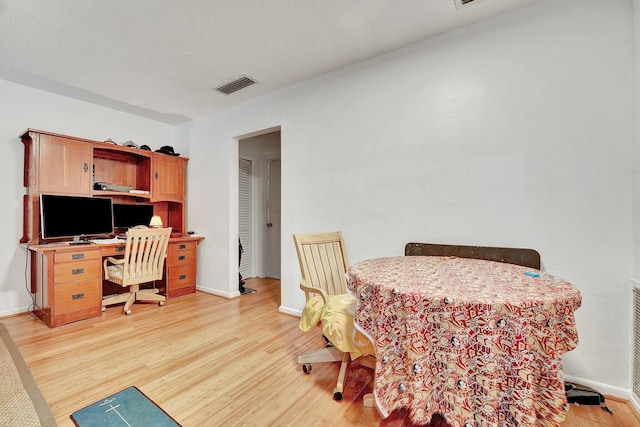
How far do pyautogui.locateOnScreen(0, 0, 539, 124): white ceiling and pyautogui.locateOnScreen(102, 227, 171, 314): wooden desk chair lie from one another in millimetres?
1681

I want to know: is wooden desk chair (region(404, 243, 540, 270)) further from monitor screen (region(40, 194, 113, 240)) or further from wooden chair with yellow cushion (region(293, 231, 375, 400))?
monitor screen (region(40, 194, 113, 240))

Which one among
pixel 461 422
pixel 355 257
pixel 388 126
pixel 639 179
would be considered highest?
pixel 388 126

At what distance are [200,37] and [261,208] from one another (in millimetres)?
2930

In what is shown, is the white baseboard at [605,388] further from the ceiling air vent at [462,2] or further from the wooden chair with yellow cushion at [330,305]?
the ceiling air vent at [462,2]

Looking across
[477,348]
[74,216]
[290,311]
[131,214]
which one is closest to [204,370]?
[290,311]

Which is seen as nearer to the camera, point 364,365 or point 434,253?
point 364,365

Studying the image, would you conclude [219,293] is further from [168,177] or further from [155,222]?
[168,177]

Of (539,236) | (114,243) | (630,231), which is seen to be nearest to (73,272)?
(114,243)

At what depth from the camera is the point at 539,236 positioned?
5.96ft

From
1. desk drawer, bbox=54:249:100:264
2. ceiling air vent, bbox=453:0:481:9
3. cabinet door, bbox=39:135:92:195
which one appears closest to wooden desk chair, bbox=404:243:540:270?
ceiling air vent, bbox=453:0:481:9

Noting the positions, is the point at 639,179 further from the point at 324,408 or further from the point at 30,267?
the point at 30,267

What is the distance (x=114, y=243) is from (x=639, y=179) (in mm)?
4413

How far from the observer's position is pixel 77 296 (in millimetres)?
2758

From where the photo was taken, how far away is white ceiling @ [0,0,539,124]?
73.8 inches
